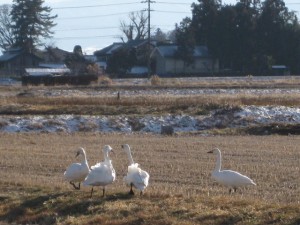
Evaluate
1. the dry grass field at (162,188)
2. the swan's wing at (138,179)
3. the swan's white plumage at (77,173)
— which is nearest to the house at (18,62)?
the dry grass field at (162,188)

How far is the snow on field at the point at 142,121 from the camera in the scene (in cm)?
3391

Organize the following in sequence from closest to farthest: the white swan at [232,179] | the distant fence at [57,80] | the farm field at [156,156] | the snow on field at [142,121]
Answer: the farm field at [156,156] → the white swan at [232,179] → the snow on field at [142,121] → the distant fence at [57,80]

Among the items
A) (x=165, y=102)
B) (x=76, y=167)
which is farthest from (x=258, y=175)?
(x=165, y=102)

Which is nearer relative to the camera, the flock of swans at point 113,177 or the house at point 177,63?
the flock of swans at point 113,177

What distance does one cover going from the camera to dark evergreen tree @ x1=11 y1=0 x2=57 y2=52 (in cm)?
9875

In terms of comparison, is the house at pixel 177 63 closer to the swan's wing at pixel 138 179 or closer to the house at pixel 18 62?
the house at pixel 18 62

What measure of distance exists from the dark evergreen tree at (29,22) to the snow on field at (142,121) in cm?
6473

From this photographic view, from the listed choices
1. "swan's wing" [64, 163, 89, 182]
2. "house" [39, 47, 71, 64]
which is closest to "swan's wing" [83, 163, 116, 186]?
"swan's wing" [64, 163, 89, 182]

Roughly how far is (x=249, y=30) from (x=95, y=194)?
76903 millimetres

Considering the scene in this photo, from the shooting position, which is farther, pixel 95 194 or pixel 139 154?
pixel 139 154

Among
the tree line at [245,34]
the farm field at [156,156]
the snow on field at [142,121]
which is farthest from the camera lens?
the tree line at [245,34]

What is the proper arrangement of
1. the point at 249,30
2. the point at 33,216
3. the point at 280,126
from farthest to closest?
the point at 249,30 < the point at 280,126 < the point at 33,216

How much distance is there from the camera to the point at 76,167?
15.6 m

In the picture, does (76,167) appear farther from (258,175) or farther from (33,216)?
(258,175)
